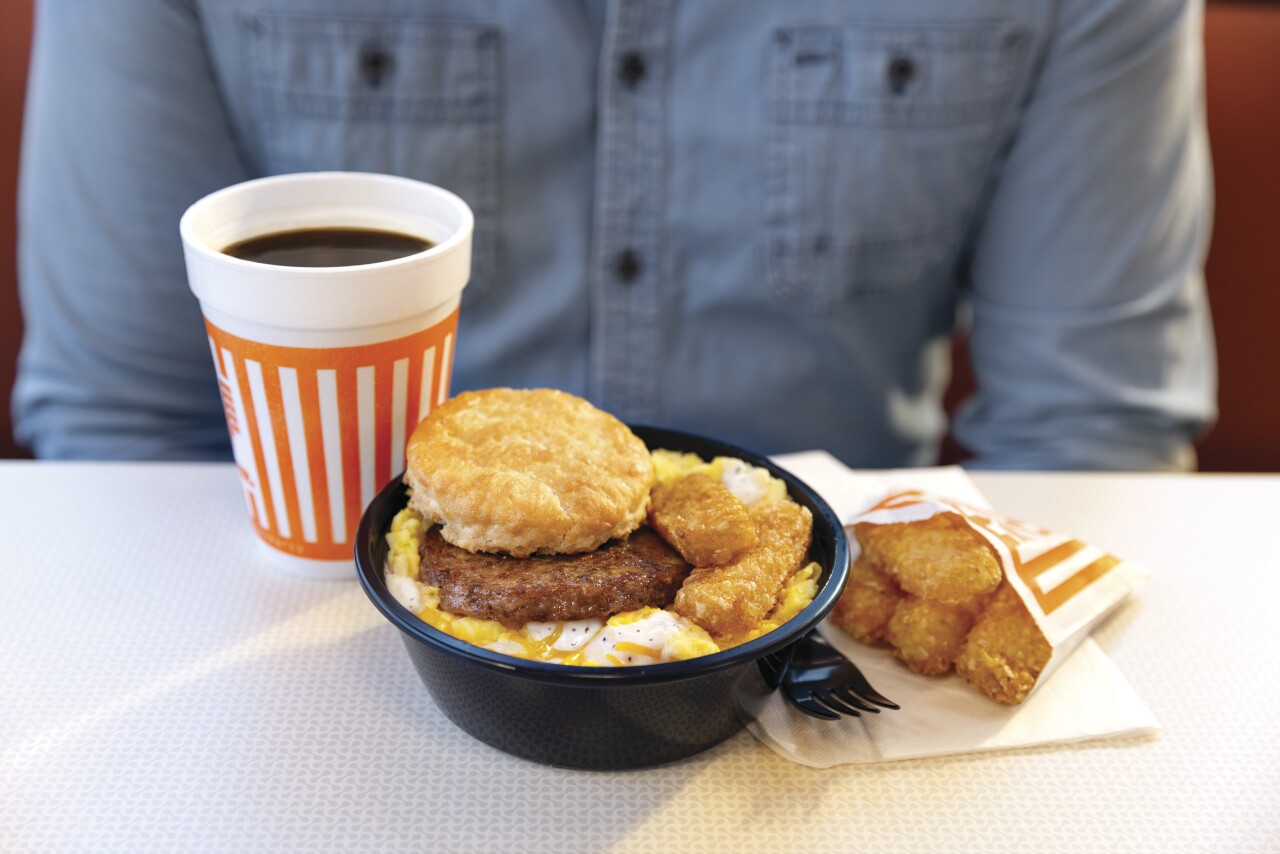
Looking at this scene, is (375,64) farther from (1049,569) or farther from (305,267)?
(1049,569)

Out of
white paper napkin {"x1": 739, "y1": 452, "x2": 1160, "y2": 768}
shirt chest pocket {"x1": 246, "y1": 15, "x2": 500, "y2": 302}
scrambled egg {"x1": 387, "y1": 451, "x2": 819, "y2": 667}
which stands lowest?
white paper napkin {"x1": 739, "y1": 452, "x2": 1160, "y2": 768}

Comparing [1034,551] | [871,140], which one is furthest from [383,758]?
[871,140]

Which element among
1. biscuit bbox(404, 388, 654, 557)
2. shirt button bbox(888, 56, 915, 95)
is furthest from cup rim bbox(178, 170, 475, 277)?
shirt button bbox(888, 56, 915, 95)

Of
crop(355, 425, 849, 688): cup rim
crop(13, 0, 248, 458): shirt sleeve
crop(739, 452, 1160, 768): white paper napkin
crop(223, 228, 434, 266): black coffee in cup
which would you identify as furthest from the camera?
crop(13, 0, 248, 458): shirt sleeve

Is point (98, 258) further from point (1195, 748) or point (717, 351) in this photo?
point (1195, 748)

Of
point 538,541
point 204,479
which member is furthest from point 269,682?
point 204,479

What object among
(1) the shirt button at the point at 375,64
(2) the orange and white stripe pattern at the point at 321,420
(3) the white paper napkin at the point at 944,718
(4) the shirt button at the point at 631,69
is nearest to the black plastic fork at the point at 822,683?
(3) the white paper napkin at the point at 944,718

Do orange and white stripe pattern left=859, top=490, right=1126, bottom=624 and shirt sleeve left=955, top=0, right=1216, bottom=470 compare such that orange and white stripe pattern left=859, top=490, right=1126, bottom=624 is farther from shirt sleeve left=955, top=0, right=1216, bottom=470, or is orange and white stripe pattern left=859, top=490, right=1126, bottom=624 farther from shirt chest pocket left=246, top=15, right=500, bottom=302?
shirt chest pocket left=246, top=15, right=500, bottom=302
